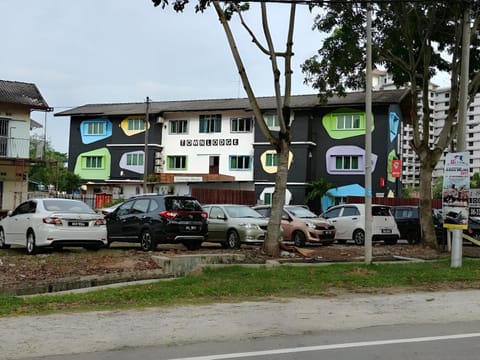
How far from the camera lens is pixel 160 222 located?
54.1ft

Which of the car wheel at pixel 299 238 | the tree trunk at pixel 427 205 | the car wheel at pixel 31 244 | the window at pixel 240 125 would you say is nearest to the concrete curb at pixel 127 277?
the car wheel at pixel 31 244

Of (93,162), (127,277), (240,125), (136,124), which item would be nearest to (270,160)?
(240,125)

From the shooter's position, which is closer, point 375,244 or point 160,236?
point 160,236

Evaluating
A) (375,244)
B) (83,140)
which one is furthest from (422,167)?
(83,140)

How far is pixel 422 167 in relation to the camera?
2067cm

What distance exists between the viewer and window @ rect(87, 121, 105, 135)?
5328 cm

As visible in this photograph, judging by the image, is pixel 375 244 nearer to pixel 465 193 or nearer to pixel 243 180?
pixel 465 193

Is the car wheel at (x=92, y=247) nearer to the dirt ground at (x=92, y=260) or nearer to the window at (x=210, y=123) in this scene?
the dirt ground at (x=92, y=260)

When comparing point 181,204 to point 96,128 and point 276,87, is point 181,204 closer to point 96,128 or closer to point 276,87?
point 276,87

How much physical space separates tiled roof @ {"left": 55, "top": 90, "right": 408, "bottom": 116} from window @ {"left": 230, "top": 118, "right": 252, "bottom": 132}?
129cm

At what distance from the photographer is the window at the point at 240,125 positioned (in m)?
48.5

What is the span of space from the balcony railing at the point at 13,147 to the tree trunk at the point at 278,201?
21729 mm

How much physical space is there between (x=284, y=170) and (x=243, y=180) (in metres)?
31.8

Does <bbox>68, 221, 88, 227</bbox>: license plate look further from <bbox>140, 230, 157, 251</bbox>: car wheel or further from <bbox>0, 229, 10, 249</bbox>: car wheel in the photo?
<bbox>0, 229, 10, 249</bbox>: car wheel
